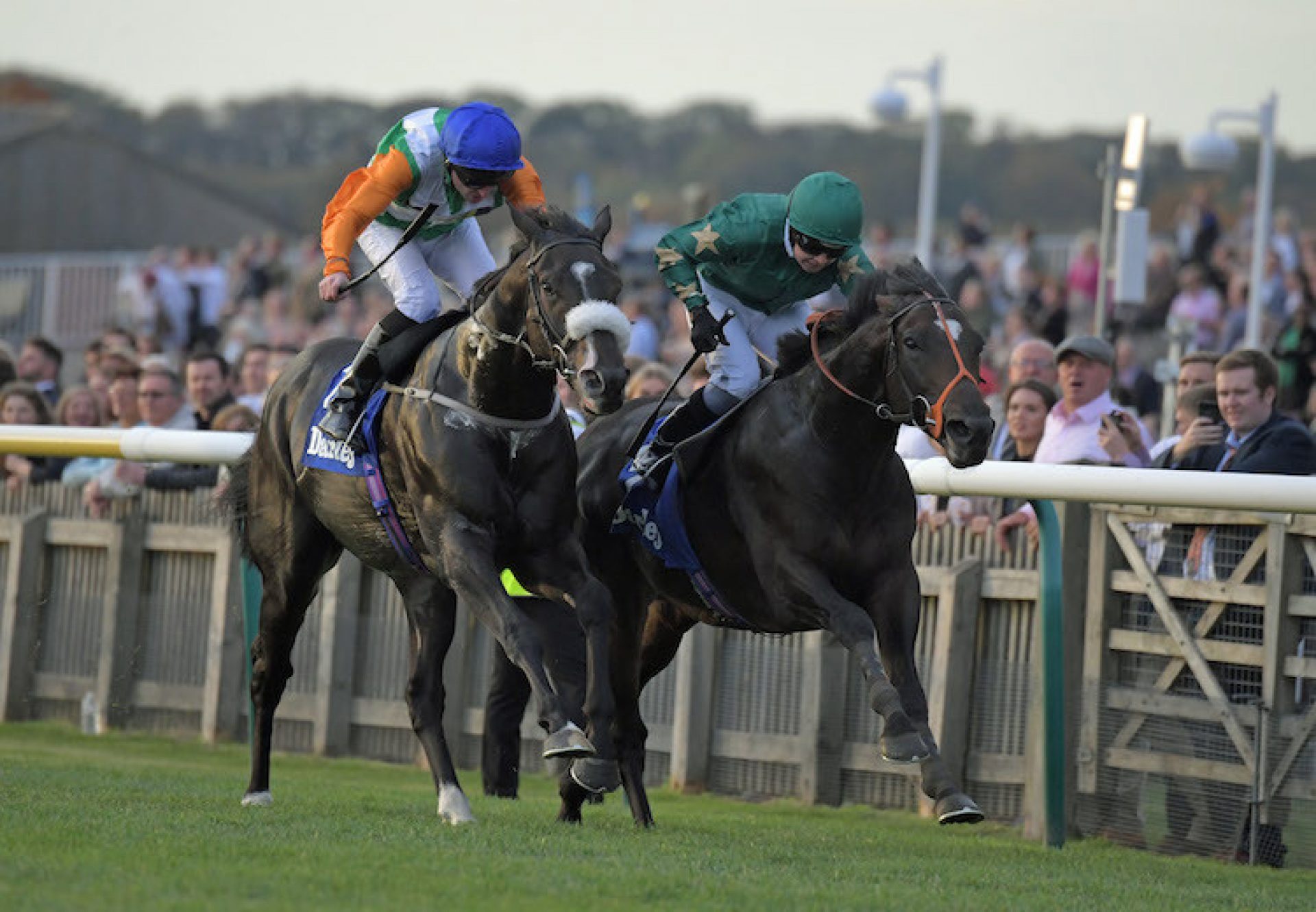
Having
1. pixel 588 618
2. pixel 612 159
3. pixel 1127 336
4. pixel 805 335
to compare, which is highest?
pixel 612 159

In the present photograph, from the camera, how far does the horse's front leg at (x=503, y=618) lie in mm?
6363

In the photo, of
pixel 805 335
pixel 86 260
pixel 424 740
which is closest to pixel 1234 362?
pixel 805 335

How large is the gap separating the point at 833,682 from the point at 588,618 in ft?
7.91

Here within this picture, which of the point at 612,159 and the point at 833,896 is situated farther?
the point at 612,159

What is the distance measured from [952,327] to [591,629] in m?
1.49

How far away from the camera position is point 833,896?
5.46 metres

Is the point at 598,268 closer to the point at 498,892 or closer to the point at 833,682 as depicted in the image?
the point at 498,892

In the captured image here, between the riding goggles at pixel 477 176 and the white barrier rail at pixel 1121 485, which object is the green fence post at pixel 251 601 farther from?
the white barrier rail at pixel 1121 485

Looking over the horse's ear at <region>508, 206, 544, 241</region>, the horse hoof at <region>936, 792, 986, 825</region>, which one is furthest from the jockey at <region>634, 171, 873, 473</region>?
the horse hoof at <region>936, 792, 986, 825</region>

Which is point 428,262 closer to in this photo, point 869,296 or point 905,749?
point 869,296

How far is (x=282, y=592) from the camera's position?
8203 millimetres

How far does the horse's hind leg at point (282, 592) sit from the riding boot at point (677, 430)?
1473mm

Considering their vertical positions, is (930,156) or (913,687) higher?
(930,156)

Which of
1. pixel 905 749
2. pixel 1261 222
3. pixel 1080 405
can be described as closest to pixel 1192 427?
pixel 1080 405
